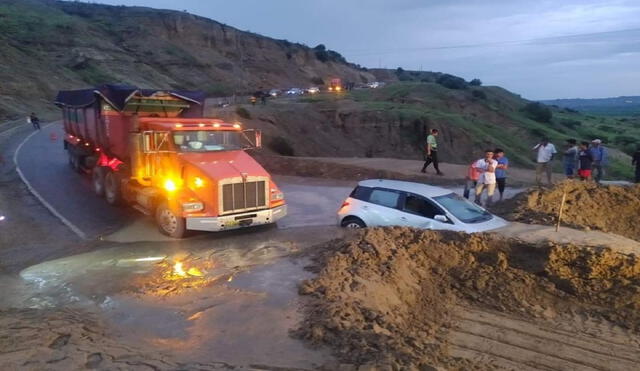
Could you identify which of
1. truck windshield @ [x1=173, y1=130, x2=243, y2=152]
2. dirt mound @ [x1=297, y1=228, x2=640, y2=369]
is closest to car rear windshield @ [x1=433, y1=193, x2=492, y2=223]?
dirt mound @ [x1=297, y1=228, x2=640, y2=369]

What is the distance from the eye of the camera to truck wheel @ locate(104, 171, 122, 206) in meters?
14.6

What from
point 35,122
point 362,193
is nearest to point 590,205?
point 362,193

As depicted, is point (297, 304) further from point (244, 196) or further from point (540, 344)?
point (244, 196)

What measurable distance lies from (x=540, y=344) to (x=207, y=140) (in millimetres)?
8585

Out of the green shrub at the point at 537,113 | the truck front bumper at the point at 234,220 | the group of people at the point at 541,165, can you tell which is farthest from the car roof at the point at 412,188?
the green shrub at the point at 537,113

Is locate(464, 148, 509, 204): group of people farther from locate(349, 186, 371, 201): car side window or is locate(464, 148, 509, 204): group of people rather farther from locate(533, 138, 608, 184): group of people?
locate(349, 186, 371, 201): car side window

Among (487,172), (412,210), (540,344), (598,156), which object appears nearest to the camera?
(540,344)

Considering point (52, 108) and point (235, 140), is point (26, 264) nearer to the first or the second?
point (235, 140)

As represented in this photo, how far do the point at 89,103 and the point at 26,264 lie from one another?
7.01m

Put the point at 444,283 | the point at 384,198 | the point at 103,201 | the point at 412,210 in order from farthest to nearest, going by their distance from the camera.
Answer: the point at 103,201 → the point at 384,198 → the point at 412,210 → the point at 444,283

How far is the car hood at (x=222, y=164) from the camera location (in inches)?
466

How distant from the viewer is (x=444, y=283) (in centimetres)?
930

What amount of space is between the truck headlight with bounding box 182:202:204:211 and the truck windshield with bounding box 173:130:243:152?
145 centimetres

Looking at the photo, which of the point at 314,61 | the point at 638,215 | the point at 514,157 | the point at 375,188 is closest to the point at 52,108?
the point at 514,157
